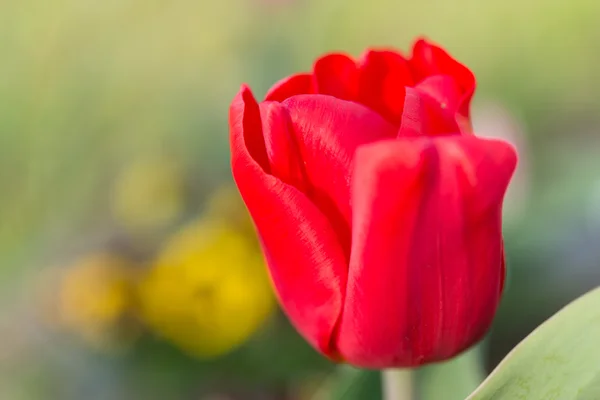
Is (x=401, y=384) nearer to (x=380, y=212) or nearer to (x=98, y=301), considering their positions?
(x=380, y=212)

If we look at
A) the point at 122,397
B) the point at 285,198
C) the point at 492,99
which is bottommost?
the point at 122,397

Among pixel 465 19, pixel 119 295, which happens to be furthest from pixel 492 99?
pixel 119 295

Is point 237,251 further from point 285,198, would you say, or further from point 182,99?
point 285,198

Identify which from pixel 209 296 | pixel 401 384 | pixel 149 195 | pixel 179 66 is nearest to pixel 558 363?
pixel 401 384

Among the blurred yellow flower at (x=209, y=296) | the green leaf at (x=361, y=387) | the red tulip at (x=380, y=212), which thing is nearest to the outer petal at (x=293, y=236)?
the red tulip at (x=380, y=212)

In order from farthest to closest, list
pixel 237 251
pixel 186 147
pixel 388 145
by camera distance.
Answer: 1. pixel 186 147
2. pixel 237 251
3. pixel 388 145

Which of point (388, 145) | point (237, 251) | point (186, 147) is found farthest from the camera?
point (186, 147)
